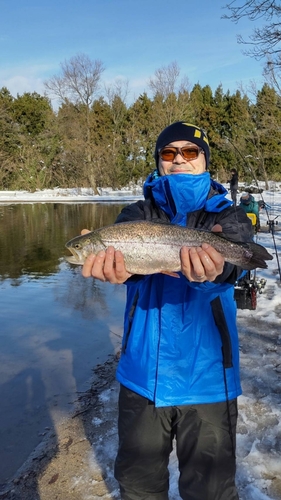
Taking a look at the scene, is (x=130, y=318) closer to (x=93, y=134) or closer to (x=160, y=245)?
(x=160, y=245)

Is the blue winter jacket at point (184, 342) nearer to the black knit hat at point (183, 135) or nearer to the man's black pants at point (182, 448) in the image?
the man's black pants at point (182, 448)

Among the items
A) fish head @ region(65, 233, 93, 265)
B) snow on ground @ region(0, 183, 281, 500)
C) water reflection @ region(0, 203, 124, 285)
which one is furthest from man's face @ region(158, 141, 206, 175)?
water reflection @ region(0, 203, 124, 285)

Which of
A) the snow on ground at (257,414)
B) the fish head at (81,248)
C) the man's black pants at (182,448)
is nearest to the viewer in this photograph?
the man's black pants at (182,448)

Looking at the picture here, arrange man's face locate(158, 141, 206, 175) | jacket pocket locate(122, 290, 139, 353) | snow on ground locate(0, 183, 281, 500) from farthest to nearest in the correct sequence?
1. snow on ground locate(0, 183, 281, 500)
2. man's face locate(158, 141, 206, 175)
3. jacket pocket locate(122, 290, 139, 353)

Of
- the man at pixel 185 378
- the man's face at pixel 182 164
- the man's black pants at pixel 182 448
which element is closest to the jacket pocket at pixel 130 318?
the man at pixel 185 378

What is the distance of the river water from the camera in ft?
12.6

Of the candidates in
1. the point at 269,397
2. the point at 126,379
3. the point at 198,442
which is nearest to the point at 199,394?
the point at 198,442

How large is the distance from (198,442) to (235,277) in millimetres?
904

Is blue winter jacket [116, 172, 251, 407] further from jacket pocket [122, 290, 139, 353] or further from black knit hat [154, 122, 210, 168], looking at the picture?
black knit hat [154, 122, 210, 168]

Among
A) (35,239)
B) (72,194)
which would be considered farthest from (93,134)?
(35,239)

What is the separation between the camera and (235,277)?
7.11 ft

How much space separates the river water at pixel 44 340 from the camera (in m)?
3.85

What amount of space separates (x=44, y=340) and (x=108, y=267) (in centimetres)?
390

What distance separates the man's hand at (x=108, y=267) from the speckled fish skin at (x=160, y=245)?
55 millimetres
